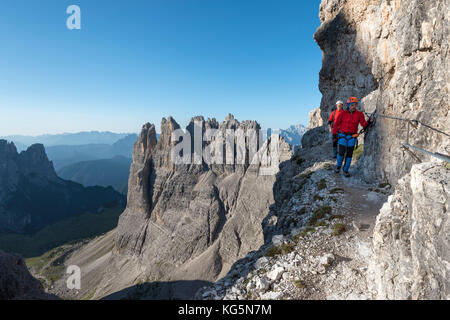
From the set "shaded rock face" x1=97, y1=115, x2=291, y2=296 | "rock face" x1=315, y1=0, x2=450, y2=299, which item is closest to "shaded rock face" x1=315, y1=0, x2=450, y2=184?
"rock face" x1=315, y1=0, x2=450, y2=299

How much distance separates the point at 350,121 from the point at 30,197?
792ft

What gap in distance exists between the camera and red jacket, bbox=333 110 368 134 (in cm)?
1298

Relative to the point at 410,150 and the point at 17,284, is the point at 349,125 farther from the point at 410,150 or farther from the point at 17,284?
the point at 17,284

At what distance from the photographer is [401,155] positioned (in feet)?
33.7

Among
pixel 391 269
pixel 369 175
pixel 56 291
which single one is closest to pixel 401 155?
pixel 369 175

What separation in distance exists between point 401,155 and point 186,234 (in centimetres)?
9441

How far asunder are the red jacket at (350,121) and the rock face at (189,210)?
244 ft

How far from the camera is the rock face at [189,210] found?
84.1 m

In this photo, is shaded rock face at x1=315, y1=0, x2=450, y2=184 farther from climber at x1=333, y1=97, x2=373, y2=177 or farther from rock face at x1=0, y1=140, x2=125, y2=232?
rock face at x1=0, y1=140, x2=125, y2=232

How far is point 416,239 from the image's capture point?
483 centimetres

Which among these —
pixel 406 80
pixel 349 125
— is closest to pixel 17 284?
pixel 349 125

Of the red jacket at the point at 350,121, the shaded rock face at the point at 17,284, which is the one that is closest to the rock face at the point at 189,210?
the shaded rock face at the point at 17,284

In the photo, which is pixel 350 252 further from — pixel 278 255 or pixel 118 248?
pixel 118 248

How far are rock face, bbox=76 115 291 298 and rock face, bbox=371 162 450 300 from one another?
268ft
